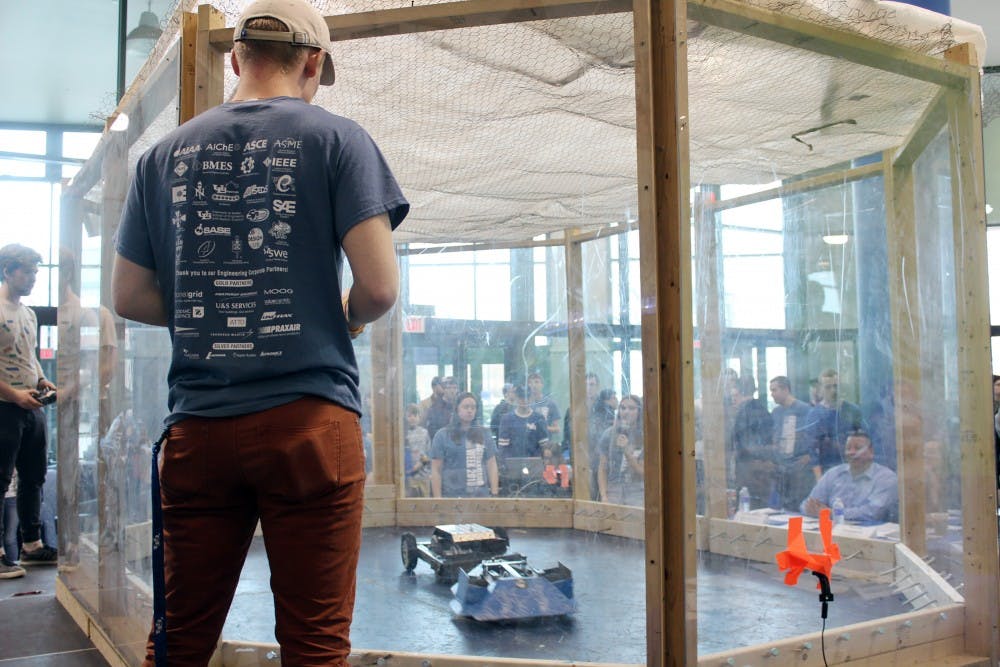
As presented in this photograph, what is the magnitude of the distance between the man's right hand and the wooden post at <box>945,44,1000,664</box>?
3.72m

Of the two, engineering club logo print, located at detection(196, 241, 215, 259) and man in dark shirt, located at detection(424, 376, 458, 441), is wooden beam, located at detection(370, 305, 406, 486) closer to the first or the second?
man in dark shirt, located at detection(424, 376, 458, 441)

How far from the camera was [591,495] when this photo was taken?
116 inches

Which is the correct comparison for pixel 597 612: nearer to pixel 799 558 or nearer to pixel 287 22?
pixel 799 558

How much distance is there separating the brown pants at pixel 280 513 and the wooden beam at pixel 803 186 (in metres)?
1.55

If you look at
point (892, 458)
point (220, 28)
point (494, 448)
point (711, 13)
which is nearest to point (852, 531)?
point (892, 458)

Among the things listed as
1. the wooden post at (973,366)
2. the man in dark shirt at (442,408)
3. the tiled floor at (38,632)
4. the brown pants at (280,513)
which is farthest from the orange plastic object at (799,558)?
the tiled floor at (38,632)

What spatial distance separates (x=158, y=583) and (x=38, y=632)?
2.07 meters

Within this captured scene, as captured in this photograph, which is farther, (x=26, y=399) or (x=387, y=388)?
(x=26, y=399)

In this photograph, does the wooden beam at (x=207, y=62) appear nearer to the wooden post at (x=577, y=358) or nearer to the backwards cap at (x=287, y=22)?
the backwards cap at (x=287, y=22)

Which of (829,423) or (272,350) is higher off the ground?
(272,350)

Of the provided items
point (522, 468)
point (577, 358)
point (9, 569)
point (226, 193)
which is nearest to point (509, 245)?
point (577, 358)

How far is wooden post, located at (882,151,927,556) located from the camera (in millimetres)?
2510

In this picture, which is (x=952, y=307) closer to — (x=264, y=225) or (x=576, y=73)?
(x=576, y=73)

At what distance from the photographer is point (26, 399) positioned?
366 cm
